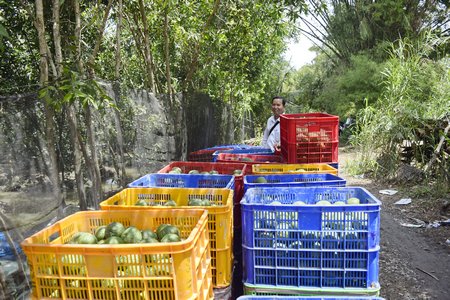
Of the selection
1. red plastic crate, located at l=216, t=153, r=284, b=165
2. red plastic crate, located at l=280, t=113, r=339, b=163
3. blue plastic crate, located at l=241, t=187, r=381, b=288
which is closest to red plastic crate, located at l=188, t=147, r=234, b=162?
red plastic crate, located at l=216, t=153, r=284, b=165

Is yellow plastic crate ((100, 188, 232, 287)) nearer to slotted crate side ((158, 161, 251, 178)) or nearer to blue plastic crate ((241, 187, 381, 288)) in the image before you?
blue plastic crate ((241, 187, 381, 288))

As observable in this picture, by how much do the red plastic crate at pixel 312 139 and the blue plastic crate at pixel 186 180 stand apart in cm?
135

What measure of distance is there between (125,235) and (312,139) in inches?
117

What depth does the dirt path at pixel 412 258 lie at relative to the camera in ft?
13.3

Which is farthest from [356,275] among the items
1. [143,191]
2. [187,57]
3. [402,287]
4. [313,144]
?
[187,57]

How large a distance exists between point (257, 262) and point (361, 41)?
1853 centimetres

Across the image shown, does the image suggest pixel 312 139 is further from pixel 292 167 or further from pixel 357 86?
pixel 357 86

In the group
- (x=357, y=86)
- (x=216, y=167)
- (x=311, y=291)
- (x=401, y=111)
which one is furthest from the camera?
(x=357, y=86)

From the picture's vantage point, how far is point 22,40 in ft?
18.4

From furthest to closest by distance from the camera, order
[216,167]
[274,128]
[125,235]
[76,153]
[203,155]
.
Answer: [203,155] < [274,128] < [216,167] < [76,153] < [125,235]

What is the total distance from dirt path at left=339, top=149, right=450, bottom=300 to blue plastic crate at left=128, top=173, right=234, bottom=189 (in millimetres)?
2055

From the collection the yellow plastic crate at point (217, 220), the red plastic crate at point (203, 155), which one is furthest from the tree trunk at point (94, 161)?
the red plastic crate at point (203, 155)

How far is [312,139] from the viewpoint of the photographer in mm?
4707

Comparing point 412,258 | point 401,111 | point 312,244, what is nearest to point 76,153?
point 312,244
